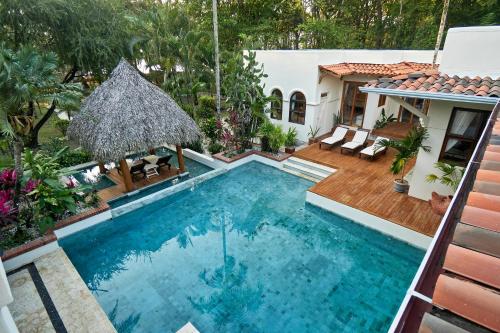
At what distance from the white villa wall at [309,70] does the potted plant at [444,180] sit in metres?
7.49

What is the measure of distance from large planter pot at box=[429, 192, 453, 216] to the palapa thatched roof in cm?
937

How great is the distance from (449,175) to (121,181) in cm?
1239

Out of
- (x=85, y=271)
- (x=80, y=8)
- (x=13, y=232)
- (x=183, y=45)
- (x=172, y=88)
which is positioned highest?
(x=80, y=8)

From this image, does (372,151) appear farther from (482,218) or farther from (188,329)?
(482,218)

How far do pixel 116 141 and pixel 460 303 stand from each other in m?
10.3

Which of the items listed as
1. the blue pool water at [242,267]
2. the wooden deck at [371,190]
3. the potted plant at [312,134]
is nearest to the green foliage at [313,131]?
→ the potted plant at [312,134]

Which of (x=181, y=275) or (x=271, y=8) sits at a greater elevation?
(x=271, y=8)

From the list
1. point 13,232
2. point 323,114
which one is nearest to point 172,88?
point 323,114

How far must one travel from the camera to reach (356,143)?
13.6 m

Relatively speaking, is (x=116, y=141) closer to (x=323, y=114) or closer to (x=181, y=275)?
(x=181, y=275)

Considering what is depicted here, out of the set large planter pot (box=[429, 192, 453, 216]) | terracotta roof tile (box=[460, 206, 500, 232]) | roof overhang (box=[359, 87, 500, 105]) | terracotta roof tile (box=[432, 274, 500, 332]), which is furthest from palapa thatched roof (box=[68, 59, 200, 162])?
terracotta roof tile (box=[432, 274, 500, 332])

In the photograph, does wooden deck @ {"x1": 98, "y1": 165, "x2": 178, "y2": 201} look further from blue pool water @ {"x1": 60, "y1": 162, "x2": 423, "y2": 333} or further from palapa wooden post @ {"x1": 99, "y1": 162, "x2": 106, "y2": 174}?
blue pool water @ {"x1": 60, "y1": 162, "x2": 423, "y2": 333}

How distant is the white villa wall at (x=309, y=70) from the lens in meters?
14.1

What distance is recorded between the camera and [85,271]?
7.14 meters
